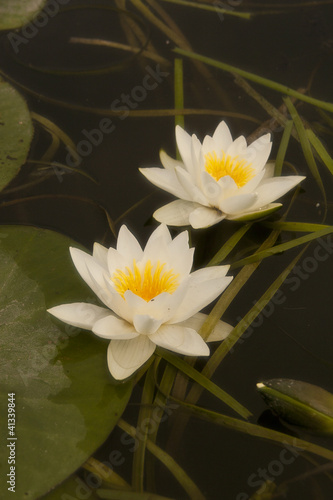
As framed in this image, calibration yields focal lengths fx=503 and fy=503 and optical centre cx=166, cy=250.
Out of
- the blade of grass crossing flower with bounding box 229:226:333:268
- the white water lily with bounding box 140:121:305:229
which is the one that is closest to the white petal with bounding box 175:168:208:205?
the white water lily with bounding box 140:121:305:229

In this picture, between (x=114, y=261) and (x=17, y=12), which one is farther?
(x=17, y=12)

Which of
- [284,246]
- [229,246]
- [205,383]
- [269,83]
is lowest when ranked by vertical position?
[205,383]

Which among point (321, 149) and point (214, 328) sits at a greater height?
point (321, 149)

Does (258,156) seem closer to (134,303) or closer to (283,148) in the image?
(283,148)

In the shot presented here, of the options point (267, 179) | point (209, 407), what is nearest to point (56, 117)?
point (267, 179)

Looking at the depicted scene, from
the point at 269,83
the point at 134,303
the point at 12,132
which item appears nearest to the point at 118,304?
the point at 134,303

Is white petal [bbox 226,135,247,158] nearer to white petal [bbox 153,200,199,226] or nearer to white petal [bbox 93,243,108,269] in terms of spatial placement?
white petal [bbox 153,200,199,226]

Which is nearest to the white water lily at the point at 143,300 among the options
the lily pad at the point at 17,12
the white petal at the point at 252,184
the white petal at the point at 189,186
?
the white petal at the point at 189,186
